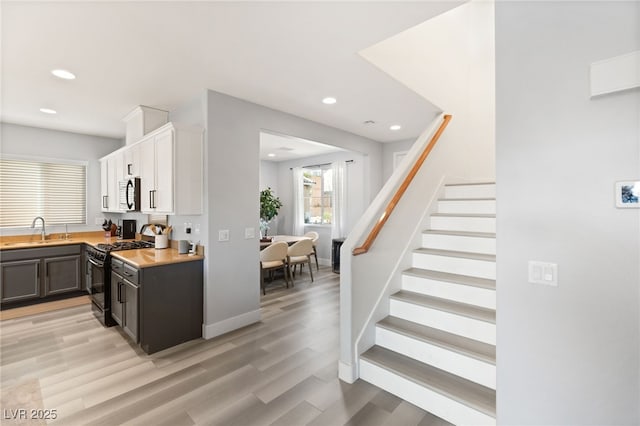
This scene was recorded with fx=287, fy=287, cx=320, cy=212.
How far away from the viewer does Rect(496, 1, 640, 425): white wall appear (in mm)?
1199

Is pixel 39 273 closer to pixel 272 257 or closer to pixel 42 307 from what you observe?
pixel 42 307

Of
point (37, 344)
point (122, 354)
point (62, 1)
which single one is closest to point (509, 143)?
point (62, 1)

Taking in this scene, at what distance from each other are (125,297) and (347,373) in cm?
239

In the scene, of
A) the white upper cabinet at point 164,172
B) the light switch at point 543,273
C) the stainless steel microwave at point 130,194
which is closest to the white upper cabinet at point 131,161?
the stainless steel microwave at point 130,194

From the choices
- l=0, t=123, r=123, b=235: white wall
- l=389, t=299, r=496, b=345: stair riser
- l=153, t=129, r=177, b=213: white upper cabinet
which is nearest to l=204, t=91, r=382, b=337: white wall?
l=153, t=129, r=177, b=213: white upper cabinet

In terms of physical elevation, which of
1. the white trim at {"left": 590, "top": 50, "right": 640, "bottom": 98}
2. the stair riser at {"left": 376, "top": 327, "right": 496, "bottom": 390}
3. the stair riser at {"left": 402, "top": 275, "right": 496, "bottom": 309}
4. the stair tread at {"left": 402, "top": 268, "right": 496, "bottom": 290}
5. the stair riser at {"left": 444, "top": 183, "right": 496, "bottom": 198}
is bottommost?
the stair riser at {"left": 376, "top": 327, "right": 496, "bottom": 390}

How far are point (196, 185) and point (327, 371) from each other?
7.47 ft

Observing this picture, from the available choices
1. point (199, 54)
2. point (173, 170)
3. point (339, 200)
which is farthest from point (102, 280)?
point (339, 200)

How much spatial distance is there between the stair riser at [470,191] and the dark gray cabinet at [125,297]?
3659mm

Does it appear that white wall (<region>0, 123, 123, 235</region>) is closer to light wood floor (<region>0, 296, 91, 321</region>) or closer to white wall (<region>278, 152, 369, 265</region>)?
light wood floor (<region>0, 296, 91, 321</region>)

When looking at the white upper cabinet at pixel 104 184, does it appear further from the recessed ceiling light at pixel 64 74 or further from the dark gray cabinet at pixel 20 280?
the recessed ceiling light at pixel 64 74

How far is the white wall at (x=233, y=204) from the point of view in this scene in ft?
10.2

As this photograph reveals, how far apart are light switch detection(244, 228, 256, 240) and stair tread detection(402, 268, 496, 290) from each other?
1.80 meters

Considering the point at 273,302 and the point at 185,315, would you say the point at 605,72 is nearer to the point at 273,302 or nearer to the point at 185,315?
the point at 185,315
